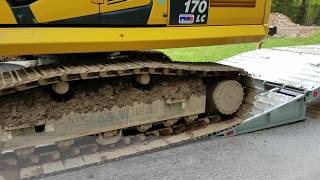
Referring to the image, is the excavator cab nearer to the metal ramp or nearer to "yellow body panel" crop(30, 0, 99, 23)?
"yellow body panel" crop(30, 0, 99, 23)

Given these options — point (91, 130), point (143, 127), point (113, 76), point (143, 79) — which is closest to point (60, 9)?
point (113, 76)

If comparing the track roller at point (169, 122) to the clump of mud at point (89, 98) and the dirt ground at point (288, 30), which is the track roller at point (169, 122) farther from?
the dirt ground at point (288, 30)

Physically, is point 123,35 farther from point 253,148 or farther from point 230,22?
point 253,148

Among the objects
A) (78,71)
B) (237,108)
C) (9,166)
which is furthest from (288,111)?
(9,166)

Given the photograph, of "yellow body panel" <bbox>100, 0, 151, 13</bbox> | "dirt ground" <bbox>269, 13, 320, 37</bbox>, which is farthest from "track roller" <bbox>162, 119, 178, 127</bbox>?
"dirt ground" <bbox>269, 13, 320, 37</bbox>

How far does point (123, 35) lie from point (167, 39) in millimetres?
458

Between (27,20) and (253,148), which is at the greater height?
(27,20)

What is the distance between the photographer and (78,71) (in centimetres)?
367

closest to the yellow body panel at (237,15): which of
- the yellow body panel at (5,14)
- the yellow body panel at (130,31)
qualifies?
the yellow body panel at (130,31)

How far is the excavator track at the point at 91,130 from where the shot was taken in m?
3.70

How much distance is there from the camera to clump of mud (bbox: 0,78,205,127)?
12.2 feet

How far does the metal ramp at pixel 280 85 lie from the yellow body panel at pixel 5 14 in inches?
100

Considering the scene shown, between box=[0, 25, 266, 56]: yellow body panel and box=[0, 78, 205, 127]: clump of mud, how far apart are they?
1.44ft

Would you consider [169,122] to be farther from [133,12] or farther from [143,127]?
[133,12]
